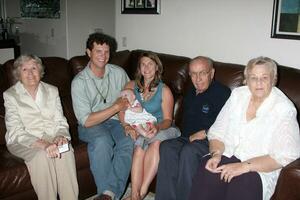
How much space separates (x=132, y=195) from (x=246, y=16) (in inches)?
Result: 65.1

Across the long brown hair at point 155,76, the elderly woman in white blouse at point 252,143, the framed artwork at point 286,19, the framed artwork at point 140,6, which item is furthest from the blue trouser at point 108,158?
the framed artwork at point 140,6

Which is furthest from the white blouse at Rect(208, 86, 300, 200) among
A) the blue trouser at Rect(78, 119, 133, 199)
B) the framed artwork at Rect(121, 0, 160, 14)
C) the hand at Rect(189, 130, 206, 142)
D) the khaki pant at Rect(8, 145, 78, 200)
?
the framed artwork at Rect(121, 0, 160, 14)

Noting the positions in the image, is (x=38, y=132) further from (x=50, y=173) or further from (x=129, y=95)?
(x=129, y=95)

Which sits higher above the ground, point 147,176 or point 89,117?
point 89,117

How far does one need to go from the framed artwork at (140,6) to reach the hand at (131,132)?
4.64 feet

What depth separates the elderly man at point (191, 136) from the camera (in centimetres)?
204

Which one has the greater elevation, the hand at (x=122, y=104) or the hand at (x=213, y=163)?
the hand at (x=122, y=104)

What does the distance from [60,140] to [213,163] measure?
38.4 inches

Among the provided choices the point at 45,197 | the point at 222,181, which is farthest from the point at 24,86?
the point at 222,181

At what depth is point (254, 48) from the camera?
106 inches

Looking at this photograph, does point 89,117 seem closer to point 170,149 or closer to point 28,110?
point 28,110

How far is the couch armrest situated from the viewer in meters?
1.68

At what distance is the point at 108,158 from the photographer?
7.33 ft

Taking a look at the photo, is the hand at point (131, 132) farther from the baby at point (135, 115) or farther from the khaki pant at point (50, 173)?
the khaki pant at point (50, 173)
